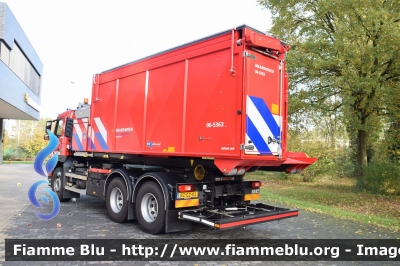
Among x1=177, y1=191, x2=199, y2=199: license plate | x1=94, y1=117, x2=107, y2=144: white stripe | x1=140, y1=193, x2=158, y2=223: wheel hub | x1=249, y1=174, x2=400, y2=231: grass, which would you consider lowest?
x1=249, y1=174, x2=400, y2=231: grass

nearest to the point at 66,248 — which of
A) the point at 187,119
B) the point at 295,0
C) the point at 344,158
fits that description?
the point at 187,119

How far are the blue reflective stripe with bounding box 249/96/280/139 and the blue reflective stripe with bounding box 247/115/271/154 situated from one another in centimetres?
33

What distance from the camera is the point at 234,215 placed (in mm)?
5680

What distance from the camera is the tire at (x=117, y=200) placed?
7.07 meters

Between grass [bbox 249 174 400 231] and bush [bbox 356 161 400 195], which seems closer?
grass [bbox 249 174 400 231]

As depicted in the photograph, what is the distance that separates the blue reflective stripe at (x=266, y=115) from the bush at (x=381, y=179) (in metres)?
10.2

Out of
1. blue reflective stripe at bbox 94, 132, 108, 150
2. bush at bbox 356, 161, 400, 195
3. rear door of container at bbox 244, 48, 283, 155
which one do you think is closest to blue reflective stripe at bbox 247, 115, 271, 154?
rear door of container at bbox 244, 48, 283, 155

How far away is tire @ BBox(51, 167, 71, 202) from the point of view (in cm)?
1016

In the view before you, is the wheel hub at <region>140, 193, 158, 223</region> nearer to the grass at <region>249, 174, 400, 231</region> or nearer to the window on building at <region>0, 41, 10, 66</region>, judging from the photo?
the grass at <region>249, 174, 400, 231</region>

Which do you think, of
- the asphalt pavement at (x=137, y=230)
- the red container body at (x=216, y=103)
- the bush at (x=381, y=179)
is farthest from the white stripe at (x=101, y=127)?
the bush at (x=381, y=179)

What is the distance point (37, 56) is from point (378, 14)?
31278mm

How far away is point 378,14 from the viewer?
11.4 metres

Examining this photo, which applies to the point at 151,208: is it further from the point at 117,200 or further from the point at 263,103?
the point at 263,103

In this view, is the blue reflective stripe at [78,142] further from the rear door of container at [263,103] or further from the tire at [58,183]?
the rear door of container at [263,103]
